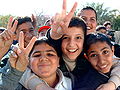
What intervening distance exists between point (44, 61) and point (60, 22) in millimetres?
382

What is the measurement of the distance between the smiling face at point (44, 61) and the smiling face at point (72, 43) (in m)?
0.15

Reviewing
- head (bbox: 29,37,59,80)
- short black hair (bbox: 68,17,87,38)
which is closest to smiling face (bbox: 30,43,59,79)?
head (bbox: 29,37,59,80)

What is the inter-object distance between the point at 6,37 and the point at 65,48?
21.8 inches

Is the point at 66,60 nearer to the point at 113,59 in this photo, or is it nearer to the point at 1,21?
the point at 113,59

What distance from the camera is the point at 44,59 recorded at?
191cm

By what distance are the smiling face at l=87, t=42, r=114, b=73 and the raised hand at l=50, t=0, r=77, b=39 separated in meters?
0.33

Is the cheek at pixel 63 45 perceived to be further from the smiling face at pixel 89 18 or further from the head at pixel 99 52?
the smiling face at pixel 89 18

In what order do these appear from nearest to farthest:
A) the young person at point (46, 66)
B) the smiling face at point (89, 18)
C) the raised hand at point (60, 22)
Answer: the young person at point (46, 66)
the raised hand at point (60, 22)
the smiling face at point (89, 18)

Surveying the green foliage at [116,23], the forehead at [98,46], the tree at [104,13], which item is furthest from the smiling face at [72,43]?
the tree at [104,13]

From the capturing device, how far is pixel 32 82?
182 cm

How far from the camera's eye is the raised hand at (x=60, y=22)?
2.02m

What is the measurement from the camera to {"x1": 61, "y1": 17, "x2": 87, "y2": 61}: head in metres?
2.09

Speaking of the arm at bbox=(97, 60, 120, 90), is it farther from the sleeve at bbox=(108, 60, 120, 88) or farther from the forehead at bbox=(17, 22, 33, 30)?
the forehead at bbox=(17, 22, 33, 30)

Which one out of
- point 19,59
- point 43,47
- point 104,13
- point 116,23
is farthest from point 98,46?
point 104,13
